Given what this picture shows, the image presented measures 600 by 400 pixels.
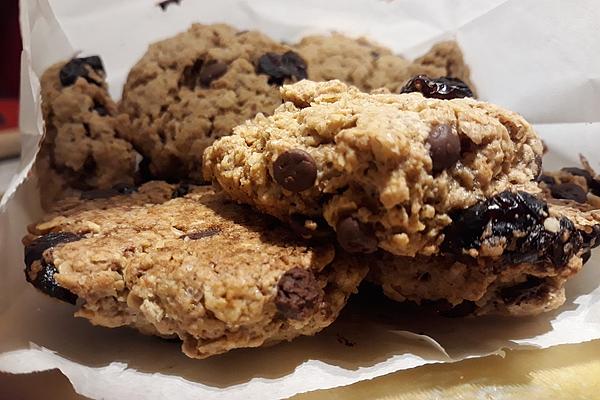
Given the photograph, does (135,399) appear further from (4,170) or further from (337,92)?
(4,170)

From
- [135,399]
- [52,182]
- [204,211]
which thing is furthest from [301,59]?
[135,399]

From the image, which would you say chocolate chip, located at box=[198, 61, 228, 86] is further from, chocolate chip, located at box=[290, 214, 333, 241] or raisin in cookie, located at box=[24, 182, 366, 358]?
chocolate chip, located at box=[290, 214, 333, 241]

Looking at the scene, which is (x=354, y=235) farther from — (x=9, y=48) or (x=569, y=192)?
(x=9, y=48)

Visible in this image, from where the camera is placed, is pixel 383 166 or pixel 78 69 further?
pixel 78 69

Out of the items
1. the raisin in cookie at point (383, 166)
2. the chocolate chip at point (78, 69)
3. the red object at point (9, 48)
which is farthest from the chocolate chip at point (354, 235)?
the red object at point (9, 48)

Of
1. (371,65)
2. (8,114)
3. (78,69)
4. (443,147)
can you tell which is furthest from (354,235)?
(8,114)

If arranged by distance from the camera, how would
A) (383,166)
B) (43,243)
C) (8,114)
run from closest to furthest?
(383,166) < (43,243) < (8,114)

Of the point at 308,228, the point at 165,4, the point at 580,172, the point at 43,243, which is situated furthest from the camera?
the point at 165,4

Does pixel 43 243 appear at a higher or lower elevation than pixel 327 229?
lower
